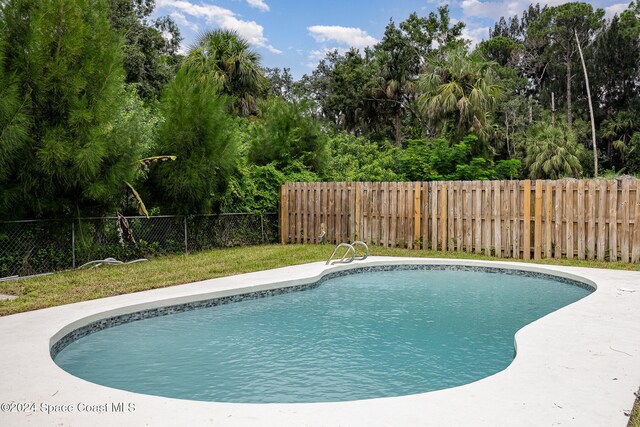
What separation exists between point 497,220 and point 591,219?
1.83m

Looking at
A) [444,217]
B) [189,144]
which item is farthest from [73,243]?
[444,217]

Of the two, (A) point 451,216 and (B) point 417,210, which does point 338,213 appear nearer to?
(B) point 417,210

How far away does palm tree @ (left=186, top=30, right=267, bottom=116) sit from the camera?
19734mm

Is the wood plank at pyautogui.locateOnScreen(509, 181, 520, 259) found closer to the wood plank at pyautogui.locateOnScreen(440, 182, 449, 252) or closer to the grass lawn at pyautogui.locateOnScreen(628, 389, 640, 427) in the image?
the wood plank at pyautogui.locateOnScreen(440, 182, 449, 252)

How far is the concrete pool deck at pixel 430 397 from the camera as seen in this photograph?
9.95 feet

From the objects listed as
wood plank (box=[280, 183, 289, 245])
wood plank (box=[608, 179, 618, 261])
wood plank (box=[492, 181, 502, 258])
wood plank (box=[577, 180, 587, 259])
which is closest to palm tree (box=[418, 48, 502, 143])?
wood plank (box=[280, 183, 289, 245])

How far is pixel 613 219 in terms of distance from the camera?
33.3ft

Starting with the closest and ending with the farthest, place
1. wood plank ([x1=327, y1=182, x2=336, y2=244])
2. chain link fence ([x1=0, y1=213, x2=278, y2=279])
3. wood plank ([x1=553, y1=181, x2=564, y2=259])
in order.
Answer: chain link fence ([x1=0, y1=213, x2=278, y2=279]) → wood plank ([x1=553, y1=181, x2=564, y2=259]) → wood plank ([x1=327, y1=182, x2=336, y2=244])

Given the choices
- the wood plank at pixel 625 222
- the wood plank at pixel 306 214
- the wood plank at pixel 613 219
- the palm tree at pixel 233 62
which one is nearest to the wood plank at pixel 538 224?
the wood plank at pixel 613 219

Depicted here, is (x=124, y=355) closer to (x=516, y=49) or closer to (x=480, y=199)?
(x=480, y=199)

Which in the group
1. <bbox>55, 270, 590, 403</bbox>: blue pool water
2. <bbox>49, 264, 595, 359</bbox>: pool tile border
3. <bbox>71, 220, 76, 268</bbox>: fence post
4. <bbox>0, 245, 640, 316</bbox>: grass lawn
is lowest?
<bbox>55, 270, 590, 403</bbox>: blue pool water

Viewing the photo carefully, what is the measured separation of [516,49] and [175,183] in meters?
38.6

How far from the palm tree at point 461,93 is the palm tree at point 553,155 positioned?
19.3ft

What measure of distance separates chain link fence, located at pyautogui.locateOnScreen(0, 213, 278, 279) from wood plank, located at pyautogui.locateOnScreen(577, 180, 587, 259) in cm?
780
